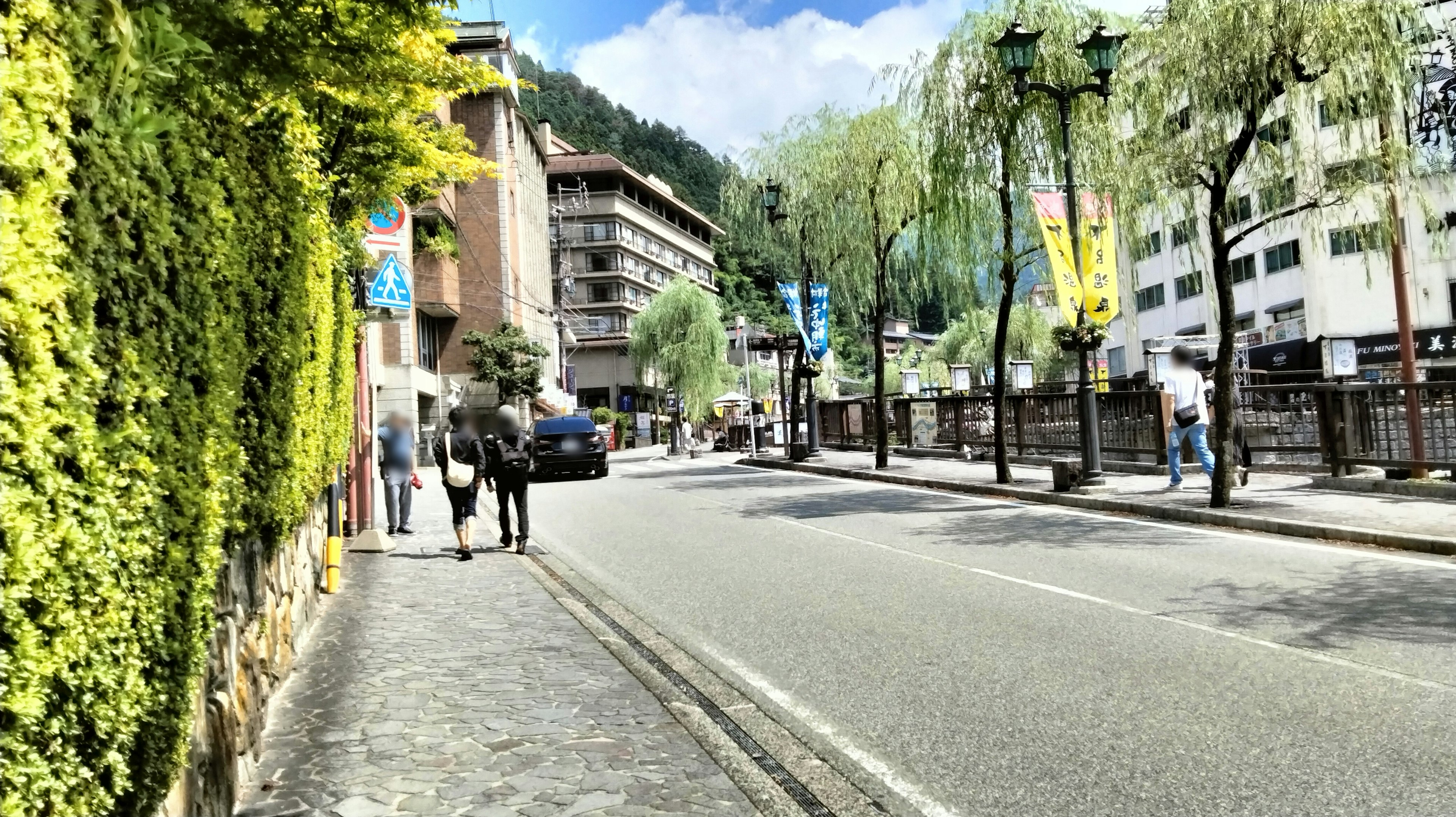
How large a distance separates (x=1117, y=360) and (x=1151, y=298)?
7.02 m

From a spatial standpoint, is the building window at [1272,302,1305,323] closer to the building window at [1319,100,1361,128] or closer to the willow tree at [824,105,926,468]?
the willow tree at [824,105,926,468]

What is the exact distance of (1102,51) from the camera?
14.8 m

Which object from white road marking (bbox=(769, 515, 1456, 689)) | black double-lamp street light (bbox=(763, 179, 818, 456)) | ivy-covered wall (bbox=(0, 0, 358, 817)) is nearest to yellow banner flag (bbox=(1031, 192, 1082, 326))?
white road marking (bbox=(769, 515, 1456, 689))

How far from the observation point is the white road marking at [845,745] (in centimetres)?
422

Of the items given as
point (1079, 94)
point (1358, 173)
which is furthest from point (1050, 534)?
point (1079, 94)

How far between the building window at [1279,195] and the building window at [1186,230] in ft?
4.15

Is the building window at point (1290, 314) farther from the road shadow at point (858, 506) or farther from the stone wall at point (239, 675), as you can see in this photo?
the stone wall at point (239, 675)

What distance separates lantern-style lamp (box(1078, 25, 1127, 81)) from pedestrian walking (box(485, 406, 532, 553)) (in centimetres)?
920

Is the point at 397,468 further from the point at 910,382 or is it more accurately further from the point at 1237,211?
the point at 910,382

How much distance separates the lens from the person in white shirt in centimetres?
1523

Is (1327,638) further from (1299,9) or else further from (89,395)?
(1299,9)

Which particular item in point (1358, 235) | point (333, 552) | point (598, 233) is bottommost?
point (333, 552)

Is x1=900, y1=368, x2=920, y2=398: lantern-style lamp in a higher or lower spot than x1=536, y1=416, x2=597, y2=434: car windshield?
higher

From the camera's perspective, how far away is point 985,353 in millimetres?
75812
